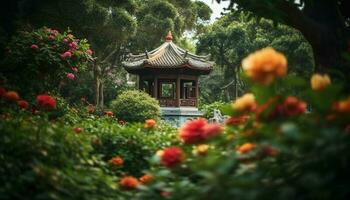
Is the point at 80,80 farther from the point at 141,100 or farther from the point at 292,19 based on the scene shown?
the point at 292,19

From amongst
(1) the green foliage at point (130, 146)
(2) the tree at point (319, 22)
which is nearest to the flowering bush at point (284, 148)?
(1) the green foliage at point (130, 146)

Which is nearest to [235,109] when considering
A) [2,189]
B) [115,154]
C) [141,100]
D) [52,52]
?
[2,189]

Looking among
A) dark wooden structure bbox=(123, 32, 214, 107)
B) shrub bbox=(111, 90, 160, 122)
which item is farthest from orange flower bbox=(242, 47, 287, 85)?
dark wooden structure bbox=(123, 32, 214, 107)

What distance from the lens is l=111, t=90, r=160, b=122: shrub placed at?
1467 centimetres

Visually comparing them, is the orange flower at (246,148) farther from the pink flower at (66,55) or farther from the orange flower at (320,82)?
the pink flower at (66,55)

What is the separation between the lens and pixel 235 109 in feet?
7.72

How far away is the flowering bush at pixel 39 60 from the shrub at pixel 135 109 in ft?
16.8

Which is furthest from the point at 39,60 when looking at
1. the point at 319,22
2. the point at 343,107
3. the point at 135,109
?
the point at 343,107

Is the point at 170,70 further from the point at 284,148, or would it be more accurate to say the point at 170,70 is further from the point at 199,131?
the point at 284,148

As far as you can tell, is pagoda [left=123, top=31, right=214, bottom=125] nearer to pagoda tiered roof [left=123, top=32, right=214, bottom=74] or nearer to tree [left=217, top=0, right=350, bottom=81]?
pagoda tiered roof [left=123, top=32, right=214, bottom=74]

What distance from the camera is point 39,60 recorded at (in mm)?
8477

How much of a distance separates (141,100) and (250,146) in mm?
12954

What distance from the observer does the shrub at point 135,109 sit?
1467cm

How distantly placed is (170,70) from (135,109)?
23.3ft
